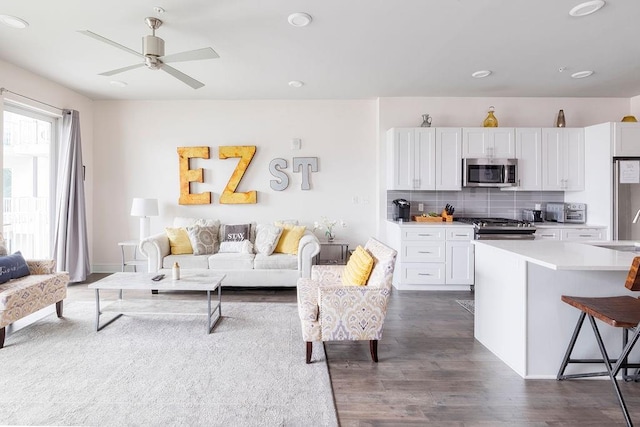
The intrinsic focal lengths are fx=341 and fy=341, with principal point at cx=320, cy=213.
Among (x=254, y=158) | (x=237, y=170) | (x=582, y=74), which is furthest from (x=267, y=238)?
(x=582, y=74)

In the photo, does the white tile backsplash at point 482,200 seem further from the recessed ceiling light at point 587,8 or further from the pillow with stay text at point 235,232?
the recessed ceiling light at point 587,8

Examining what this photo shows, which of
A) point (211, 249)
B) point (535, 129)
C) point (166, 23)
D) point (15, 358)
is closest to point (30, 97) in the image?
point (166, 23)

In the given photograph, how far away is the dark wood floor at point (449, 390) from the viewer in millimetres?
1877

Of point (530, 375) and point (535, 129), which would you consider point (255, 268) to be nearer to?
point (530, 375)

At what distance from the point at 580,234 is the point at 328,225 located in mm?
3253

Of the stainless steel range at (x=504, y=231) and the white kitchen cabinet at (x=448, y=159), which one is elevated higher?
the white kitchen cabinet at (x=448, y=159)

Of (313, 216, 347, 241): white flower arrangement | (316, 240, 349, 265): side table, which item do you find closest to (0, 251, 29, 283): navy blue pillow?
(316, 240, 349, 265): side table

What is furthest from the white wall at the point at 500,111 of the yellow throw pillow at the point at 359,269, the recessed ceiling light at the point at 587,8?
the yellow throw pillow at the point at 359,269

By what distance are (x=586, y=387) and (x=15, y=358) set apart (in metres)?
3.96

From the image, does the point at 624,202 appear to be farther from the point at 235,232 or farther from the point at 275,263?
the point at 235,232

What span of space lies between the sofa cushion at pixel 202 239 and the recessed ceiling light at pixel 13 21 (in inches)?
102

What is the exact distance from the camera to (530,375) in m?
2.27

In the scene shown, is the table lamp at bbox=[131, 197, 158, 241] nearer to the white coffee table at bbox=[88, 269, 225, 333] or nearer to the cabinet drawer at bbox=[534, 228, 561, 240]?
the white coffee table at bbox=[88, 269, 225, 333]

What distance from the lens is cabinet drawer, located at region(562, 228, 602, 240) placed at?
432 cm
